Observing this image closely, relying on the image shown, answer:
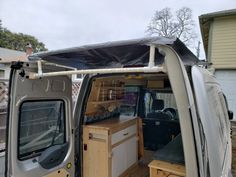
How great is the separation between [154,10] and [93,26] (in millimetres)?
8303

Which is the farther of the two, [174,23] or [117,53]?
[174,23]

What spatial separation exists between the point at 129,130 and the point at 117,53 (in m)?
1.96

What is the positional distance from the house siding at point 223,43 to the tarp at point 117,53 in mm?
Answer: 7482

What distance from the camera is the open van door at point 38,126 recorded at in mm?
1854

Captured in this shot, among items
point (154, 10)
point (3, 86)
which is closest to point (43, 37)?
point (154, 10)

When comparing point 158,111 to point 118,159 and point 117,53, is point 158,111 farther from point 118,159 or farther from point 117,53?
point 117,53

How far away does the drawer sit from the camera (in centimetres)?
297

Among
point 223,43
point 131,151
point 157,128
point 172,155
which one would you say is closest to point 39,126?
point 172,155

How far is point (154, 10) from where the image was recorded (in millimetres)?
20828

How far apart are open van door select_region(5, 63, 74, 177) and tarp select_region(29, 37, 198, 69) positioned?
19 cm

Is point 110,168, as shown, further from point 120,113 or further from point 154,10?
point 154,10

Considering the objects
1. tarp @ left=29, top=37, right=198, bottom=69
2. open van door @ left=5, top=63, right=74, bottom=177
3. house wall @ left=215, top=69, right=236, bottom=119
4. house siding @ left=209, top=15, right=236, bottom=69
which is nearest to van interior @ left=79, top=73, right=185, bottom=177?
open van door @ left=5, top=63, right=74, bottom=177

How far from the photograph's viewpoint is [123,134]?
330cm

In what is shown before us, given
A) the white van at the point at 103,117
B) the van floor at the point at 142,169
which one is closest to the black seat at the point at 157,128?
the van floor at the point at 142,169
